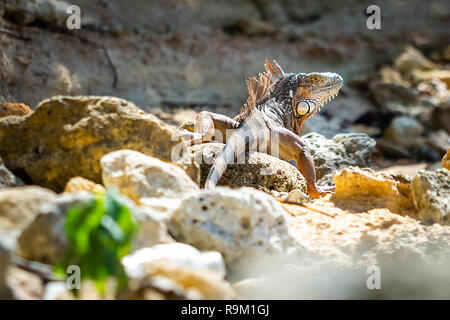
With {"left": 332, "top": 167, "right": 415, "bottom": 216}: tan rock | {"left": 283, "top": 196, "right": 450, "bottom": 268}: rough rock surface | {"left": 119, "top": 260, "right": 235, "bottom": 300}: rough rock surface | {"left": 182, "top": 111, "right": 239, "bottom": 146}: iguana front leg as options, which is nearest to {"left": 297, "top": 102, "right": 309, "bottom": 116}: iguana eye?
{"left": 182, "top": 111, "right": 239, "bottom": 146}: iguana front leg

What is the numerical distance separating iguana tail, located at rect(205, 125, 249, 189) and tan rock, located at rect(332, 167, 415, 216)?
3.24 feet

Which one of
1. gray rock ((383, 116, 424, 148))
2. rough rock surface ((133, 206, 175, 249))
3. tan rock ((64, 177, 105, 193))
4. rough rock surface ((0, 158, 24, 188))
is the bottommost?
rough rock surface ((133, 206, 175, 249))

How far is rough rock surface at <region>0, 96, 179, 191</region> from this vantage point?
396cm

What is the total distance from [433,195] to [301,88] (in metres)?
3.60

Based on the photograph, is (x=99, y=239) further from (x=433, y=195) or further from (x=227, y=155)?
(x=433, y=195)

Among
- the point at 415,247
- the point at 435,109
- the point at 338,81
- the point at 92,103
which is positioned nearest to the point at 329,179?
the point at 338,81

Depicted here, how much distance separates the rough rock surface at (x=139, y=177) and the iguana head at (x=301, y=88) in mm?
3955

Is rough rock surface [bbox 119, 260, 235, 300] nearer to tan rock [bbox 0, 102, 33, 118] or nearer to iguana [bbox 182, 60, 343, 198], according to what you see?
iguana [bbox 182, 60, 343, 198]

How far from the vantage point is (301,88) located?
7.43m

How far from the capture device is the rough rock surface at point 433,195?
4.07 metres

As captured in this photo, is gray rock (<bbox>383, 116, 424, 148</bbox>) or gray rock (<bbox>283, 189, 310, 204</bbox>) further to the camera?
gray rock (<bbox>383, 116, 424, 148</bbox>)

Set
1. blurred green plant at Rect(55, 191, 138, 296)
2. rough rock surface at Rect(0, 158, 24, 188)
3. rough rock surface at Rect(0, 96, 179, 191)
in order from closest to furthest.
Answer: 1. blurred green plant at Rect(55, 191, 138, 296)
2. rough rock surface at Rect(0, 158, 24, 188)
3. rough rock surface at Rect(0, 96, 179, 191)
